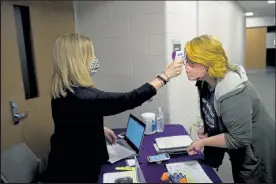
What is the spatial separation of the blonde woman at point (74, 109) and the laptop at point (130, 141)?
35 cm

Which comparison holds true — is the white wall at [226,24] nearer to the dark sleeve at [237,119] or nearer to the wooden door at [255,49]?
the wooden door at [255,49]

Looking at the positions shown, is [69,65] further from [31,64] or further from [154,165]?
[154,165]

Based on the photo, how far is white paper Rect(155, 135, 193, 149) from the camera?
94 cm

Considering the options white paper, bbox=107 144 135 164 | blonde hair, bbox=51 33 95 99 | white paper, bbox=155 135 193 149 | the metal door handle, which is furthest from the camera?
white paper, bbox=155 135 193 149

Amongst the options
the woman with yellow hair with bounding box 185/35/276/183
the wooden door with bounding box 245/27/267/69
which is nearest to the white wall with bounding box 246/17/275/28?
the wooden door with bounding box 245/27/267/69

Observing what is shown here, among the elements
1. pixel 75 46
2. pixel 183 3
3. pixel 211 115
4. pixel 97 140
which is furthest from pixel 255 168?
pixel 183 3

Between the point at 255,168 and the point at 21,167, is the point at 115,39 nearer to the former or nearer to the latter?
the point at 21,167

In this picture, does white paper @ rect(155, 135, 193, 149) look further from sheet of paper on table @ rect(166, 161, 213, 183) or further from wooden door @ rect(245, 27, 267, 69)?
wooden door @ rect(245, 27, 267, 69)

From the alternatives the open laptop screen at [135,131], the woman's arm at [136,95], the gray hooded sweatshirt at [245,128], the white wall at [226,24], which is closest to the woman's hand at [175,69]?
the woman's arm at [136,95]

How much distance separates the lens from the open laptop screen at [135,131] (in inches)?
35.3

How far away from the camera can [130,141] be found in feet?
3.12

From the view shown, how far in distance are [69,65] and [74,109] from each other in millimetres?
94

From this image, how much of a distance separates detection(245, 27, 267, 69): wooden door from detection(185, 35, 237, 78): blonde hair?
0.27 m

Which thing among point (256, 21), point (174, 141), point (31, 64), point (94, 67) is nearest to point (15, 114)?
point (31, 64)
